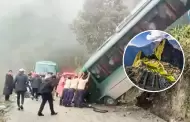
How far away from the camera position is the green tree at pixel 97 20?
31.1 meters

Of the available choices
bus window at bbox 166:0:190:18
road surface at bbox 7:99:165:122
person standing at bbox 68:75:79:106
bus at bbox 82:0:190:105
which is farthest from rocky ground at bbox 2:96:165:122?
bus window at bbox 166:0:190:18

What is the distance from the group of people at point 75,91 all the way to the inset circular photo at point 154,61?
3955mm

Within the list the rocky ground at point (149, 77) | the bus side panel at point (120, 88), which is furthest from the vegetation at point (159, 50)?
the bus side panel at point (120, 88)

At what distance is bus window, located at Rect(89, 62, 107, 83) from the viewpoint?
1434cm

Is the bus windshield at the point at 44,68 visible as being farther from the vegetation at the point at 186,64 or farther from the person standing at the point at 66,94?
the vegetation at the point at 186,64

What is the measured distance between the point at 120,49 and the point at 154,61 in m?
3.59

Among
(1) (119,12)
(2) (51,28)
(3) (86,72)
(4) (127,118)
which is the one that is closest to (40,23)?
(2) (51,28)

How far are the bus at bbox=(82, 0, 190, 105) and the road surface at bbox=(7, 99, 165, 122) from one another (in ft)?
3.42

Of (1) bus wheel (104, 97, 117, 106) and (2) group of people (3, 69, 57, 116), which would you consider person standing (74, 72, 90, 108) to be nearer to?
(1) bus wheel (104, 97, 117, 106)

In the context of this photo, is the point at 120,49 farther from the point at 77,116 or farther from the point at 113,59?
the point at 77,116

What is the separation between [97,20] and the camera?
3206cm

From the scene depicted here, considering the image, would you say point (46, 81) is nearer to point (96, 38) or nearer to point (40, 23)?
point (96, 38)

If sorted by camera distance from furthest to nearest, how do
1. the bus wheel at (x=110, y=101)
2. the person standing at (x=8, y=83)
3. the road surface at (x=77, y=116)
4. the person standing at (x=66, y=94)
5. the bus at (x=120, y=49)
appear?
the person standing at (x=8, y=83) → the bus wheel at (x=110, y=101) → the person standing at (x=66, y=94) → the bus at (x=120, y=49) → the road surface at (x=77, y=116)

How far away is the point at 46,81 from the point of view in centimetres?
1191
